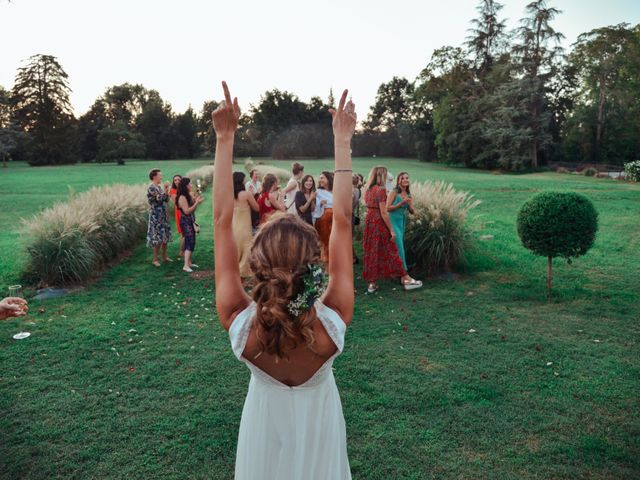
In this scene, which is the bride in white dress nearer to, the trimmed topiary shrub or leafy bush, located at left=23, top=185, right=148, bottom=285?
the trimmed topiary shrub

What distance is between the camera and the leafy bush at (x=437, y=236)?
8.94 metres

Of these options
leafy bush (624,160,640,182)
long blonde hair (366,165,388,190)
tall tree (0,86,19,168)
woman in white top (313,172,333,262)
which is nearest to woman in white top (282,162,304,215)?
woman in white top (313,172,333,262)

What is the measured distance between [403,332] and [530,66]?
160 ft

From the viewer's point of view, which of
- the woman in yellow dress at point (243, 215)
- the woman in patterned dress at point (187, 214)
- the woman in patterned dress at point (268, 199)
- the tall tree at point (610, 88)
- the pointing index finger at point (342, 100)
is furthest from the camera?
the tall tree at point (610, 88)

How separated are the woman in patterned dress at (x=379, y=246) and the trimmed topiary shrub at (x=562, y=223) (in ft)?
7.24

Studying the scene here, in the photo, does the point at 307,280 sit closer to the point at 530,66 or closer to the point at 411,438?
the point at 411,438

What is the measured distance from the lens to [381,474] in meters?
3.43

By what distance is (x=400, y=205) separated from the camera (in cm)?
818

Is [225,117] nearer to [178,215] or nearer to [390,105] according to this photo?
[178,215]

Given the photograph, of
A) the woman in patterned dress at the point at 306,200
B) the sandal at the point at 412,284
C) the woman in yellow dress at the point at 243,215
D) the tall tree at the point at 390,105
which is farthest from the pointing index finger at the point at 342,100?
the tall tree at the point at 390,105

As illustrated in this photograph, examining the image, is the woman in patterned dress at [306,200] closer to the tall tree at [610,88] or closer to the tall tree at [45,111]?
the tall tree at [610,88]

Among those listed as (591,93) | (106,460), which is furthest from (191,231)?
(591,93)

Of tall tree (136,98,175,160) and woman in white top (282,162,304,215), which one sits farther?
tall tree (136,98,175,160)

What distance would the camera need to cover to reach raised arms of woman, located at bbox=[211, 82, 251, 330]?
1.87 m
